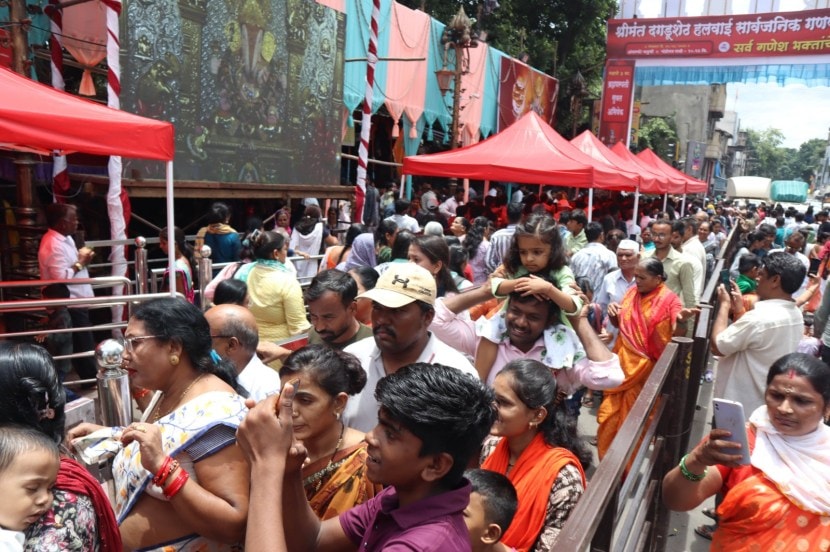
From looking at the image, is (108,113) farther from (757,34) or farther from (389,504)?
(757,34)

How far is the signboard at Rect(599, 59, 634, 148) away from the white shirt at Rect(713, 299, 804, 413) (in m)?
16.1

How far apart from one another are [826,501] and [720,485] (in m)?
0.33

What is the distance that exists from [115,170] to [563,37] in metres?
23.0

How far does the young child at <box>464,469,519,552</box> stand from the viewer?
1.70 meters

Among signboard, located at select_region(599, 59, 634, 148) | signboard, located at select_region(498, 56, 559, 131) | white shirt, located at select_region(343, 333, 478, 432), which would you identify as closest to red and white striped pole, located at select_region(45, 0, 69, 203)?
white shirt, located at select_region(343, 333, 478, 432)

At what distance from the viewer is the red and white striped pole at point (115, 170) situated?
6.06 meters

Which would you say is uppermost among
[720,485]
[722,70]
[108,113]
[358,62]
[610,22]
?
[610,22]

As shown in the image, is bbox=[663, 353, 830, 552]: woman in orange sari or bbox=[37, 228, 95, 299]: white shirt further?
bbox=[37, 228, 95, 299]: white shirt

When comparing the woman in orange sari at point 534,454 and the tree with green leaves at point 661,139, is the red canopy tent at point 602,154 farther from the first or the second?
the tree with green leaves at point 661,139

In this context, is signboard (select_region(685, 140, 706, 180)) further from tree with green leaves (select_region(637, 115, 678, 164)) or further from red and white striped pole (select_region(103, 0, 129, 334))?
red and white striped pole (select_region(103, 0, 129, 334))

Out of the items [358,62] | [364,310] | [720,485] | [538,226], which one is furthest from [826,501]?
[358,62]

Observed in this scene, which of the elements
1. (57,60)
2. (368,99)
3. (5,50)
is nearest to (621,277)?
(368,99)

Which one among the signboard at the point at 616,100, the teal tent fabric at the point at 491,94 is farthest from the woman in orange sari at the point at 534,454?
the signboard at the point at 616,100

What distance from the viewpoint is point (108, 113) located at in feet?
14.3
